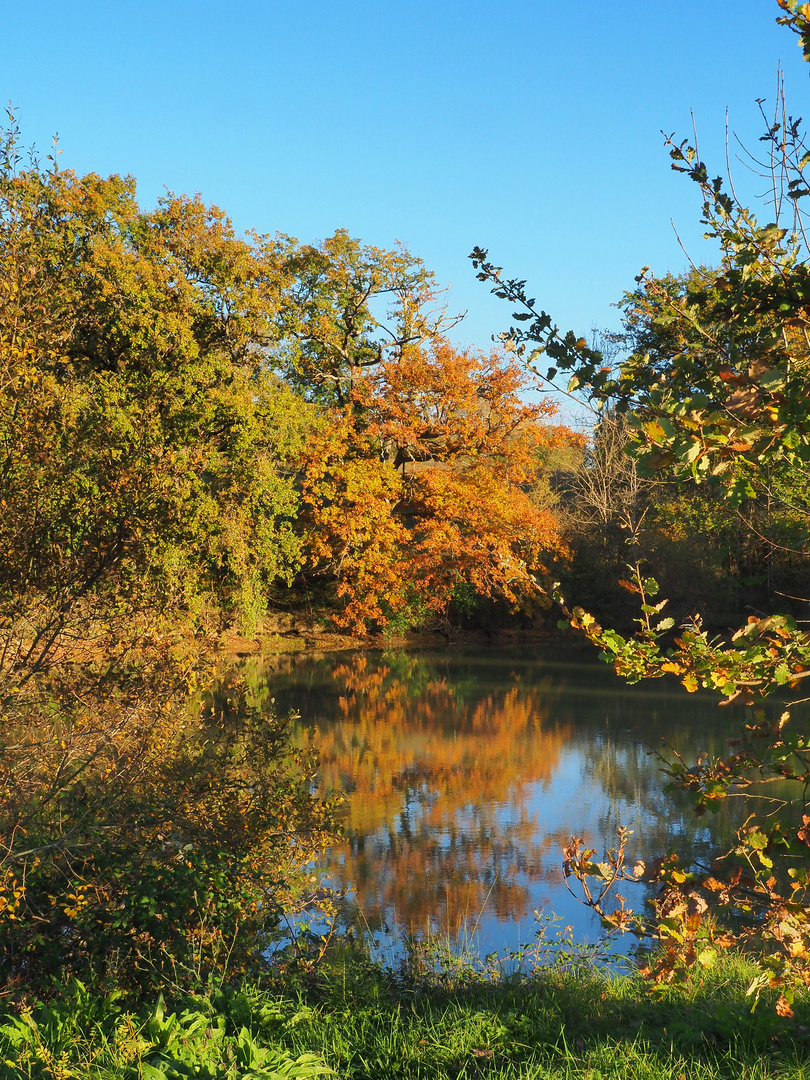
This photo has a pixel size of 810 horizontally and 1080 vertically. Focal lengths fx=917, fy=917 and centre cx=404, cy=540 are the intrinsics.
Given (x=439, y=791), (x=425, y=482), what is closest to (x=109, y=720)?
(x=439, y=791)

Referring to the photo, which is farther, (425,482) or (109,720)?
(425,482)

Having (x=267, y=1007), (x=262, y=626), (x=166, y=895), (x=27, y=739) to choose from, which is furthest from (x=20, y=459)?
(x=262, y=626)

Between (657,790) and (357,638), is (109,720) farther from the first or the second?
(357,638)

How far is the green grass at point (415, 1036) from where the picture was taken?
2748mm

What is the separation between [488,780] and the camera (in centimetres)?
994

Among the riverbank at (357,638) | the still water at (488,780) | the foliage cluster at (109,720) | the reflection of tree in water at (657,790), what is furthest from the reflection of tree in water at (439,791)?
the riverbank at (357,638)

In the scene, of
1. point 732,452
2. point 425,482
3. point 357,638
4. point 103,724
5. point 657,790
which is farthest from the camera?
point 357,638

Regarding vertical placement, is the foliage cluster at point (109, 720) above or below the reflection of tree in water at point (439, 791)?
above

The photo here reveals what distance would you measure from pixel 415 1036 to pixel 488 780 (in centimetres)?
684

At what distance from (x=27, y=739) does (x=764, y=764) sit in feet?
12.6

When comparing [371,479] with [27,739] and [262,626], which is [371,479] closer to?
[262,626]

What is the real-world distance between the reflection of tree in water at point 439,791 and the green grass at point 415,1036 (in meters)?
2.04

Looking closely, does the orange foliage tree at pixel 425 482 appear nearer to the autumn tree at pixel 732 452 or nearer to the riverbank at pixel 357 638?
the riverbank at pixel 357 638

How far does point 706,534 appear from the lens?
69.8ft
